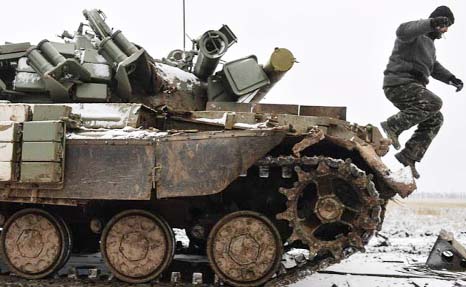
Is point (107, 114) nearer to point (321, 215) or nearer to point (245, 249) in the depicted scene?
point (245, 249)

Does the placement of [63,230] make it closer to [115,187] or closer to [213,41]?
[115,187]

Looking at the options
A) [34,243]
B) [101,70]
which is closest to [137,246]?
[34,243]

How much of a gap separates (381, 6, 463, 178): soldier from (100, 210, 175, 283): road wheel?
323 centimetres

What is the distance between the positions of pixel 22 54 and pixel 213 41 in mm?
2449

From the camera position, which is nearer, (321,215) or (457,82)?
(321,215)

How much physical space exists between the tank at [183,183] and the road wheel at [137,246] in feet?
0.03

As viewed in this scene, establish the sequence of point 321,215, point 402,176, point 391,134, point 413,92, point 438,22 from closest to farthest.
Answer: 1. point 321,215
2. point 402,176
3. point 438,22
4. point 413,92
5. point 391,134

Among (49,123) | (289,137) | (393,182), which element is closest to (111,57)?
(49,123)

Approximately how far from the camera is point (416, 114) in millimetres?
7309

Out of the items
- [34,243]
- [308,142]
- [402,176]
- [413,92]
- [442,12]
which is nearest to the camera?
[308,142]


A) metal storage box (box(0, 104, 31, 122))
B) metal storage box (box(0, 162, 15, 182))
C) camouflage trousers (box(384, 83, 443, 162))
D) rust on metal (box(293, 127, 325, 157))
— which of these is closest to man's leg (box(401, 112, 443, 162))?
camouflage trousers (box(384, 83, 443, 162))

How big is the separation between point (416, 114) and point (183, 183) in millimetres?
3231

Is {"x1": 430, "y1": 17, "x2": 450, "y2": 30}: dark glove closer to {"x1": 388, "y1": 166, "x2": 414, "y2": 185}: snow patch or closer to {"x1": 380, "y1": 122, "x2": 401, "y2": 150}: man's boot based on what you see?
{"x1": 380, "y1": 122, "x2": 401, "y2": 150}: man's boot

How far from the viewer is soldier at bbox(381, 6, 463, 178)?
23.9 feet
